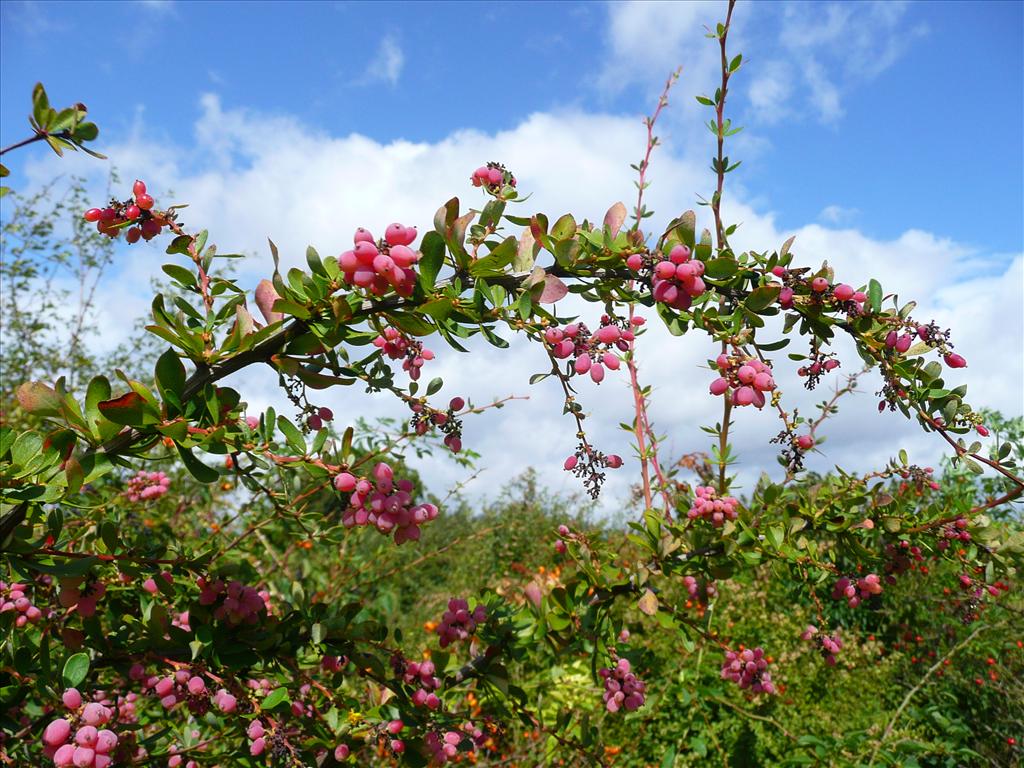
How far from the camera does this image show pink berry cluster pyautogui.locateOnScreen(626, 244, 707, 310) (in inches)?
47.2

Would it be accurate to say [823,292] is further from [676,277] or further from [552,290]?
[552,290]

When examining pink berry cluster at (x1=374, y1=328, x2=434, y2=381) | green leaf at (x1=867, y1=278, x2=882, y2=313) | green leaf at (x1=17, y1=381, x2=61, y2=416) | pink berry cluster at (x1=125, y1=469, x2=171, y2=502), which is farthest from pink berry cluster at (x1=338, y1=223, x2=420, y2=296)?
pink berry cluster at (x1=125, y1=469, x2=171, y2=502)

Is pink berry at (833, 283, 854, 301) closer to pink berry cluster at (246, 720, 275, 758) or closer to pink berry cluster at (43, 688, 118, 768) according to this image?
pink berry cluster at (246, 720, 275, 758)

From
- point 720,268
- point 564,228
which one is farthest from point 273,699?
point 720,268

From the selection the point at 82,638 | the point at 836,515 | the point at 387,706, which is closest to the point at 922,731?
the point at 836,515

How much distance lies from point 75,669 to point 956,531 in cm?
202

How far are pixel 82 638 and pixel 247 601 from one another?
34cm

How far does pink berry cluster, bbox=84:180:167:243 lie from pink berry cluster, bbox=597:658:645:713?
58.4 inches

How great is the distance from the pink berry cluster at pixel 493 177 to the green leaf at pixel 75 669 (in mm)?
1193

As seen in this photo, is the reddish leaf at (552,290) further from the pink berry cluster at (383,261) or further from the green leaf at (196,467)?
the green leaf at (196,467)

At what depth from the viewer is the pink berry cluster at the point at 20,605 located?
1682mm

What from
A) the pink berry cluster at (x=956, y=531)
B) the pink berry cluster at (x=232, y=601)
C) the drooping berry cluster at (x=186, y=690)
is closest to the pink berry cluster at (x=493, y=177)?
the pink berry cluster at (x=232, y=601)

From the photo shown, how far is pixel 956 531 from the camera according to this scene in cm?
183

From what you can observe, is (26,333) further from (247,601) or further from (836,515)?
(836,515)
